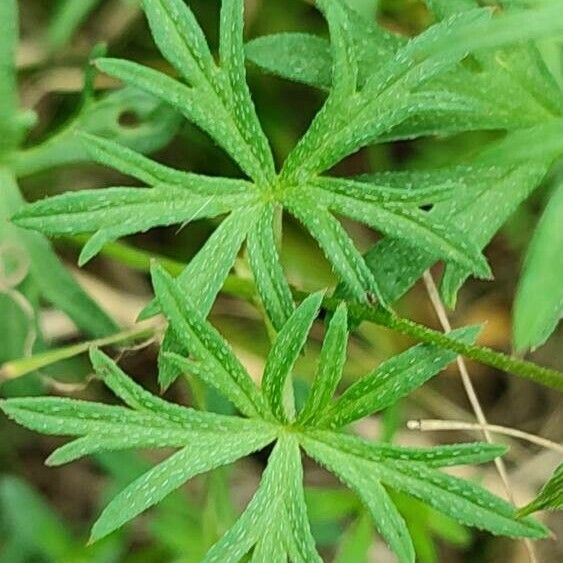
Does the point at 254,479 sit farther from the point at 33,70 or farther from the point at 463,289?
the point at 33,70

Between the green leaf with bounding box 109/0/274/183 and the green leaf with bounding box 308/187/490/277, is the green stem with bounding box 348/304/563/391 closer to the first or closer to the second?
the green leaf with bounding box 308/187/490/277

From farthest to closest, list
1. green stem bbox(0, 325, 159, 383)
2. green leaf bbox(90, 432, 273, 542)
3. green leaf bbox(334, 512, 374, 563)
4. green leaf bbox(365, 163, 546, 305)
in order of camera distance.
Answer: green leaf bbox(334, 512, 374, 563)
green stem bbox(0, 325, 159, 383)
green leaf bbox(365, 163, 546, 305)
green leaf bbox(90, 432, 273, 542)

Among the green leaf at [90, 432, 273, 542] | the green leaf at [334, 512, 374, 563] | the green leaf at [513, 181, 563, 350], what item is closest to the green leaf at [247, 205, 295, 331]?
the green leaf at [90, 432, 273, 542]

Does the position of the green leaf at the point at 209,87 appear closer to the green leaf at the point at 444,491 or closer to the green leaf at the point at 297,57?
the green leaf at the point at 297,57

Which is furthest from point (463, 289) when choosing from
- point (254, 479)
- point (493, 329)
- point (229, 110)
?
point (229, 110)

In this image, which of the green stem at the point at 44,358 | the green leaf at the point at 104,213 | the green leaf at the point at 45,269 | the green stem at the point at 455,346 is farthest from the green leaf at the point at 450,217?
the green leaf at the point at 45,269

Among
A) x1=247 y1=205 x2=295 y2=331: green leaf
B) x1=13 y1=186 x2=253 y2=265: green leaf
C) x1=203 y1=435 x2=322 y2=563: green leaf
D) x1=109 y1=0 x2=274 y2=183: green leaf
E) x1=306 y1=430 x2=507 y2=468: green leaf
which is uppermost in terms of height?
x1=109 y1=0 x2=274 y2=183: green leaf

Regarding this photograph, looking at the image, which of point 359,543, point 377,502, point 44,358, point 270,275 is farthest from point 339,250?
point 359,543
